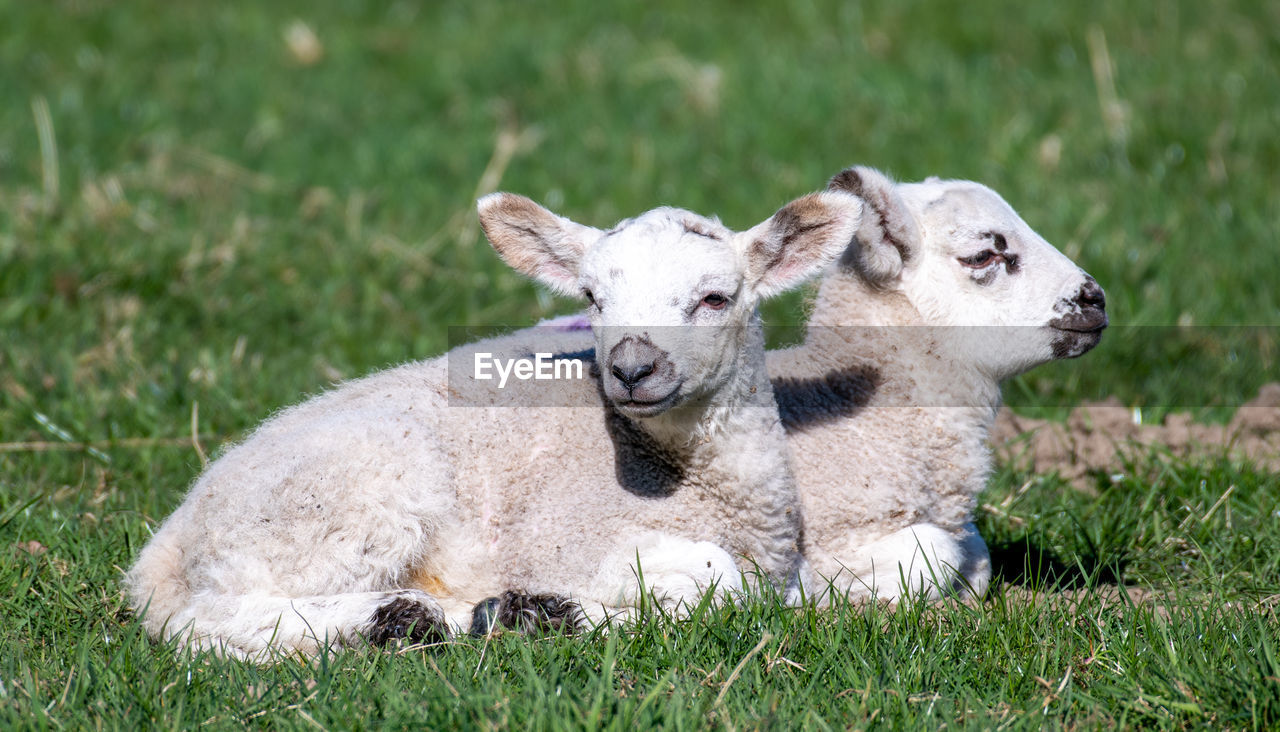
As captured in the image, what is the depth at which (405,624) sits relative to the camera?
4.14 m

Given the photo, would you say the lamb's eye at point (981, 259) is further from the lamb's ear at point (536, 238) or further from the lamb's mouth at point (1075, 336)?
the lamb's ear at point (536, 238)

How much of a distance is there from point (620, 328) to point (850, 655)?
1.16 m

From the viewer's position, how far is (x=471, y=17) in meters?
13.6

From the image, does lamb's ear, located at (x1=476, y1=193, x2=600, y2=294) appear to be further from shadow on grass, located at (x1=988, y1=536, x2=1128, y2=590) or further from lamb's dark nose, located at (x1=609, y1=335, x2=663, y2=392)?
shadow on grass, located at (x1=988, y1=536, x2=1128, y2=590)

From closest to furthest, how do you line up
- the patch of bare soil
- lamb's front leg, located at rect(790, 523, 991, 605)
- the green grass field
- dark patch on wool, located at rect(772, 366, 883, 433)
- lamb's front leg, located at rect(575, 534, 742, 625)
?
1. the green grass field
2. lamb's front leg, located at rect(575, 534, 742, 625)
3. lamb's front leg, located at rect(790, 523, 991, 605)
4. dark patch on wool, located at rect(772, 366, 883, 433)
5. the patch of bare soil

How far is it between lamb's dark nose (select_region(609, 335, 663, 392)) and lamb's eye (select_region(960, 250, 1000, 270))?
142cm

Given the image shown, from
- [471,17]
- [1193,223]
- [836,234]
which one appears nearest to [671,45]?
[471,17]

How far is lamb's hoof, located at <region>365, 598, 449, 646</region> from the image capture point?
411 cm

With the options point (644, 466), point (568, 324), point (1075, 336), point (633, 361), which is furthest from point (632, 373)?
point (1075, 336)

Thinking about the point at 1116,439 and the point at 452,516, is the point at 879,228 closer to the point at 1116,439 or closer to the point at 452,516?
the point at 452,516

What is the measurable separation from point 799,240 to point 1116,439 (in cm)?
247

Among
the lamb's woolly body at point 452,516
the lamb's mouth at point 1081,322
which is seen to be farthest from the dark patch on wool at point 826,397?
the lamb's mouth at point 1081,322

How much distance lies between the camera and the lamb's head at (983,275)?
4812mm

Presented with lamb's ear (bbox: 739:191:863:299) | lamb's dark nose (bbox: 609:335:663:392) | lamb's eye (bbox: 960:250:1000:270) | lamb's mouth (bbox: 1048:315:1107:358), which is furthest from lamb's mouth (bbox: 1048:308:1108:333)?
lamb's dark nose (bbox: 609:335:663:392)
